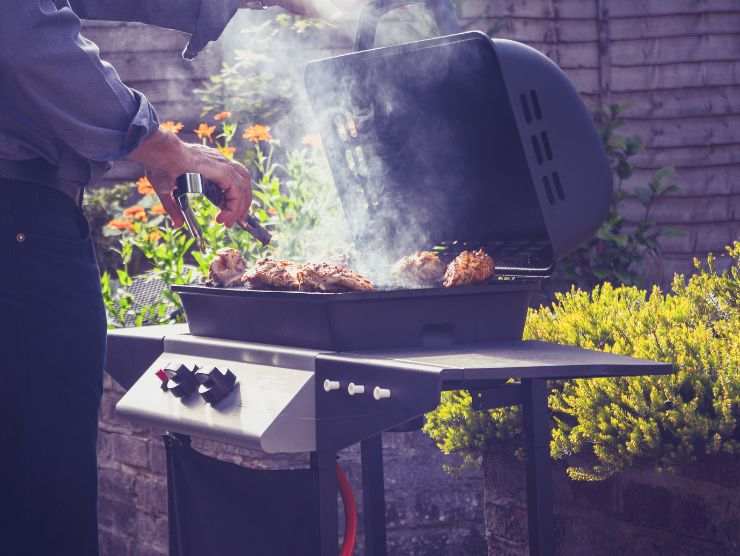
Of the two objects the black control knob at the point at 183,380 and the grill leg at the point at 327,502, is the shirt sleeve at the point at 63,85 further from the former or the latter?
the grill leg at the point at 327,502

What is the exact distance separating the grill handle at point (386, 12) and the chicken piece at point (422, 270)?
66 centimetres

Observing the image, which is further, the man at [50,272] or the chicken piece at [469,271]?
the chicken piece at [469,271]

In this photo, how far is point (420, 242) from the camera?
9.57 ft

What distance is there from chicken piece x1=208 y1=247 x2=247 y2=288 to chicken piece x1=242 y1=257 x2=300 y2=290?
0.11 m

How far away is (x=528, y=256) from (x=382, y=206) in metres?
0.63

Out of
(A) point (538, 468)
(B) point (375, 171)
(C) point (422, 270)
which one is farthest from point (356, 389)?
(B) point (375, 171)

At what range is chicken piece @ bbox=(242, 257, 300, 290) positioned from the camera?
2410 mm

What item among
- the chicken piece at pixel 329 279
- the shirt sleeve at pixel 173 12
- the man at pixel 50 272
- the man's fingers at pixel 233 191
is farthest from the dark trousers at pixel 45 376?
the shirt sleeve at pixel 173 12

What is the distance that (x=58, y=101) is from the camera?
2059mm

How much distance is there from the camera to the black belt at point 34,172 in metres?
2.06

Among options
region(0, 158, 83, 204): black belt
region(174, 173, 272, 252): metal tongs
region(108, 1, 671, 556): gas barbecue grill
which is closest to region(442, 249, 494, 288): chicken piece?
region(108, 1, 671, 556): gas barbecue grill

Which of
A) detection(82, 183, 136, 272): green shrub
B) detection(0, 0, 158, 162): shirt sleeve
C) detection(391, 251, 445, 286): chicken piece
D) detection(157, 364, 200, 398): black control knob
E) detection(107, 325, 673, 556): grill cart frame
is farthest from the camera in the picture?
detection(82, 183, 136, 272): green shrub

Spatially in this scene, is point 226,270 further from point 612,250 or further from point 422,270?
point 612,250

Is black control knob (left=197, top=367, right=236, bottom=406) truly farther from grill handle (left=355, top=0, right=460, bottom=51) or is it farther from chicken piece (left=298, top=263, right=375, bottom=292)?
grill handle (left=355, top=0, right=460, bottom=51)
